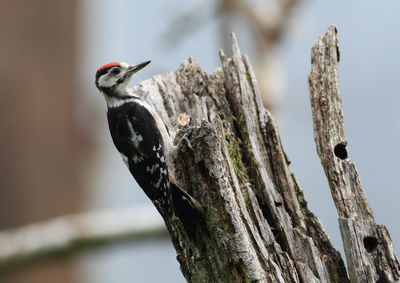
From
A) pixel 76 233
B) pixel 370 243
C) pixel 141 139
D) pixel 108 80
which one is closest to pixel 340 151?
pixel 370 243

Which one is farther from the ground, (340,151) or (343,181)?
(340,151)

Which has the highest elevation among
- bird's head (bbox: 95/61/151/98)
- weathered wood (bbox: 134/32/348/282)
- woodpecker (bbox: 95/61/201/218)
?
bird's head (bbox: 95/61/151/98)

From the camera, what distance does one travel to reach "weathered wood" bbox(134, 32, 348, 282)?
13.5 feet

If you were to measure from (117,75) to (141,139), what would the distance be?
0.79m

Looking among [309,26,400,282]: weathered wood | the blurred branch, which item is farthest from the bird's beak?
the blurred branch

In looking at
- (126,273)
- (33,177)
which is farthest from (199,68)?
(126,273)

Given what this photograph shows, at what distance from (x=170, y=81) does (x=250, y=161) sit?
1088 millimetres

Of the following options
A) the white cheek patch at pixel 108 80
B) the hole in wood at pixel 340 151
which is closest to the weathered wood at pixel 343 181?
the hole in wood at pixel 340 151

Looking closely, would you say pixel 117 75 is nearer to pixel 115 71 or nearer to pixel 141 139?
pixel 115 71

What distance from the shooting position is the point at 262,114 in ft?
15.6

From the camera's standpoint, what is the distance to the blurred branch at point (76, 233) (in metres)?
7.87

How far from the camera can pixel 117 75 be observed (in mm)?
6180

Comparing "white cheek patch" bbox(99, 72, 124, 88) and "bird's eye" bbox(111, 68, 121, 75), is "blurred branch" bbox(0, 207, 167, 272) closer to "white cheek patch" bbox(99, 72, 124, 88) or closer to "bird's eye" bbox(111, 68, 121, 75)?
"white cheek patch" bbox(99, 72, 124, 88)

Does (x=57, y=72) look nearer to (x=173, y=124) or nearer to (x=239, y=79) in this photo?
(x=173, y=124)
